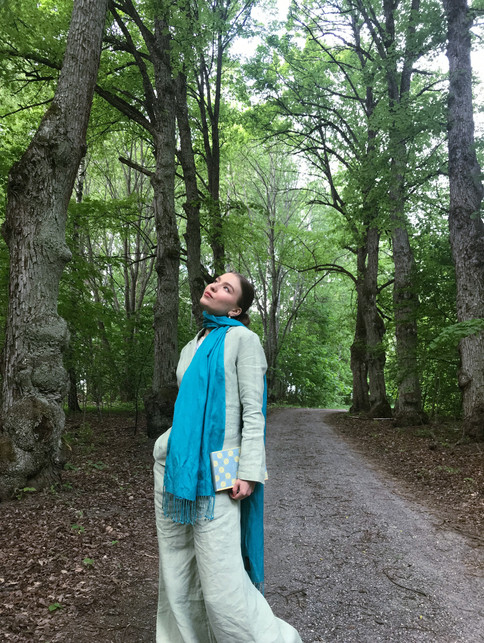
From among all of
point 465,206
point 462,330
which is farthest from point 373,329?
point 462,330

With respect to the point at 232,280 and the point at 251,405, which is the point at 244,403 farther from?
the point at 232,280

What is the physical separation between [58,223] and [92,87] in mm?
1791

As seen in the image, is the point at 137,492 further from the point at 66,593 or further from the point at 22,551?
the point at 66,593

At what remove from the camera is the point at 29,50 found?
8055 millimetres

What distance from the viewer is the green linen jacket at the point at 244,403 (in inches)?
73.0

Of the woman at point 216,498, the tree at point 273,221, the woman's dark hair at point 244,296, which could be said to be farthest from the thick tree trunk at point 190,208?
the woman at point 216,498

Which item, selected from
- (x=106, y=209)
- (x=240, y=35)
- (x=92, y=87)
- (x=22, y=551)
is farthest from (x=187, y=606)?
(x=240, y=35)

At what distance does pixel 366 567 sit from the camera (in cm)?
339

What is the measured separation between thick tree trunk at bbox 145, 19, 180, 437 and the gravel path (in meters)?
2.84

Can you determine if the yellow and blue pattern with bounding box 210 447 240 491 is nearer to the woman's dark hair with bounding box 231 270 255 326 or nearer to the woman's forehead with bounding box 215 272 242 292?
the woman's dark hair with bounding box 231 270 255 326

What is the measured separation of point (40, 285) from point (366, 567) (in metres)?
4.17

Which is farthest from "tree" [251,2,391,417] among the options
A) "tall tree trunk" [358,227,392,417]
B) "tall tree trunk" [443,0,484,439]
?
"tall tree trunk" [443,0,484,439]

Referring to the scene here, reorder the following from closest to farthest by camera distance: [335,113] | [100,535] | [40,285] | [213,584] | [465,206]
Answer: [213,584], [100,535], [40,285], [465,206], [335,113]

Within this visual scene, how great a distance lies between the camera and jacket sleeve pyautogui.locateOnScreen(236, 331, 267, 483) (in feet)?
6.06
